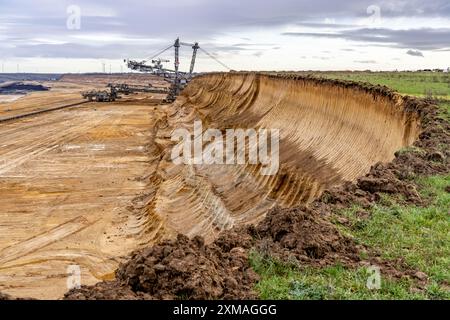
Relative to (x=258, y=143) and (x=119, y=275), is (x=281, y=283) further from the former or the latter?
(x=258, y=143)

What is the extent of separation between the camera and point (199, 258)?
7512mm

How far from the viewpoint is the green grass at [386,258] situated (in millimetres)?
6906

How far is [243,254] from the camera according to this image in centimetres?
826

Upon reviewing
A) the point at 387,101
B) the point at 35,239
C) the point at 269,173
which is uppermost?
the point at 387,101

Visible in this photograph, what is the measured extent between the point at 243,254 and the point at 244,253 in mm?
73

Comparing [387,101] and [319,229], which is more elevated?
[387,101]

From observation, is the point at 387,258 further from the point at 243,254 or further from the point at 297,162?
the point at 297,162

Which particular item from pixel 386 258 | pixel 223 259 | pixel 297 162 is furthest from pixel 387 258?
pixel 297 162

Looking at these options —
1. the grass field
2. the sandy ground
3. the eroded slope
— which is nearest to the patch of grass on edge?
the grass field

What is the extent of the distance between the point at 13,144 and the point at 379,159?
3167 cm

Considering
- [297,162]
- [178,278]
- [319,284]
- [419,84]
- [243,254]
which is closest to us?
[178,278]

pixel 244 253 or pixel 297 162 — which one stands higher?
pixel 244 253
